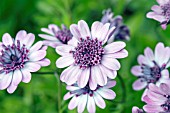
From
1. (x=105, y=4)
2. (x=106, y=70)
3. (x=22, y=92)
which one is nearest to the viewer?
(x=106, y=70)

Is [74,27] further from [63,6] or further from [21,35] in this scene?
[63,6]

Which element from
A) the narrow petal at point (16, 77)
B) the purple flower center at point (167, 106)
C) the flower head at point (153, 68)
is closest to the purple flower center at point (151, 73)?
the flower head at point (153, 68)

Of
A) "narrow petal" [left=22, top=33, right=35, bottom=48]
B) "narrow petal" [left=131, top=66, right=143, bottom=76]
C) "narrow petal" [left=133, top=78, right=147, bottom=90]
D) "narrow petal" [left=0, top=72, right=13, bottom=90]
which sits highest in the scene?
"narrow petal" [left=22, top=33, right=35, bottom=48]

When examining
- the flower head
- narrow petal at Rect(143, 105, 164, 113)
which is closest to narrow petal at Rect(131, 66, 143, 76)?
the flower head

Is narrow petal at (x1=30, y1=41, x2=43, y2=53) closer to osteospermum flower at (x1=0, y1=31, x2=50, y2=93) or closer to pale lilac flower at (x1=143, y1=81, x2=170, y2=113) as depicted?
osteospermum flower at (x1=0, y1=31, x2=50, y2=93)

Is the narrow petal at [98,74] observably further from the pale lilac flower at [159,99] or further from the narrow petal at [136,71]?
the narrow petal at [136,71]

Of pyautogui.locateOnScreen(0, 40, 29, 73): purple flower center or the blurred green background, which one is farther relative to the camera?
the blurred green background

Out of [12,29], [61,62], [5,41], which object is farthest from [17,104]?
[61,62]
